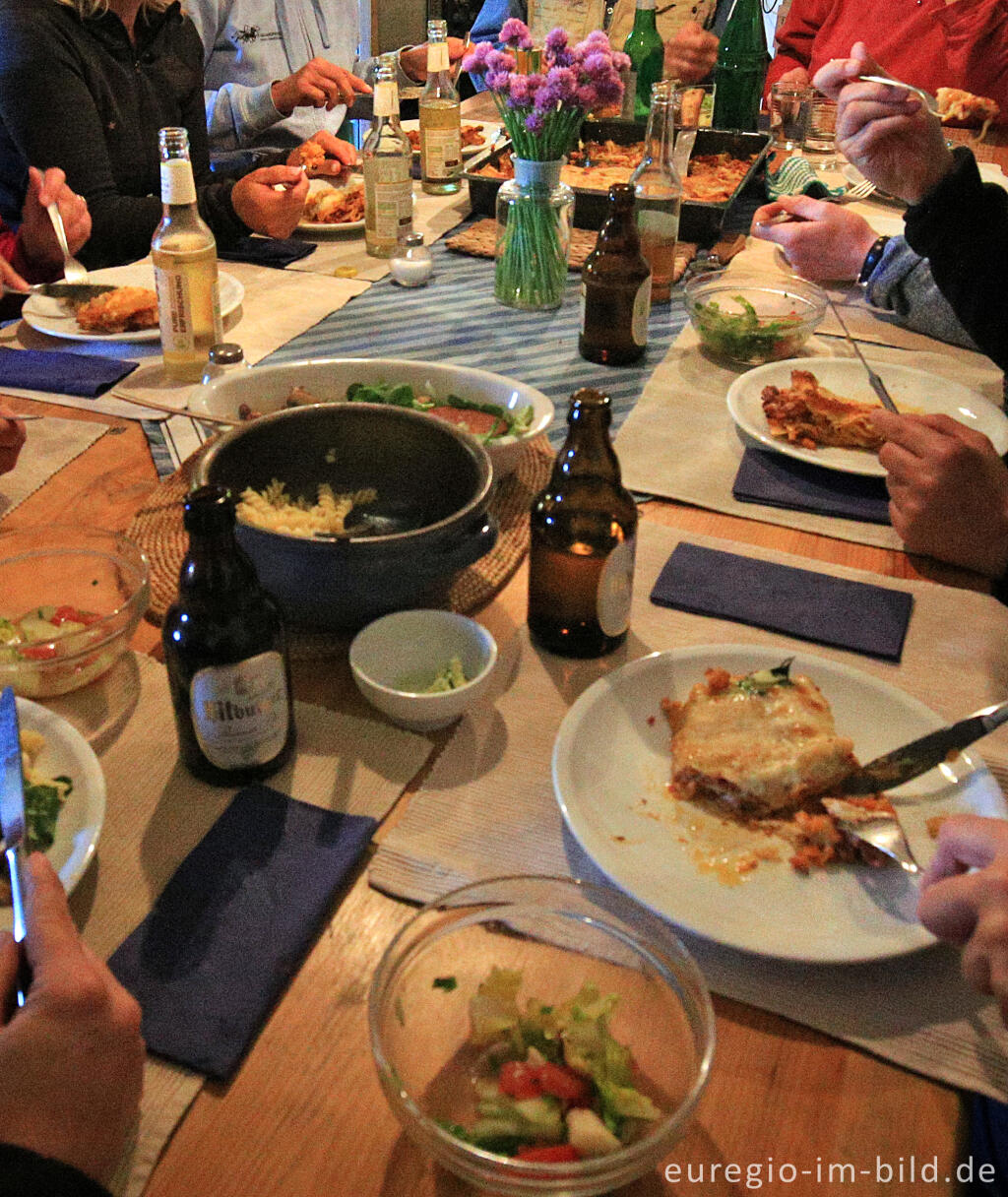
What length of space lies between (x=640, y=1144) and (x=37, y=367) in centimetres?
141

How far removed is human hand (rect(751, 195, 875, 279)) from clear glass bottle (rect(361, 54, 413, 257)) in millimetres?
735

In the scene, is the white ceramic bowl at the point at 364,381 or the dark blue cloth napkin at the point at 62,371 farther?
the dark blue cloth napkin at the point at 62,371

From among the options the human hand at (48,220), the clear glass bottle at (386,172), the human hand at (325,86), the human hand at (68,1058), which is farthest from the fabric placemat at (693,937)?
the human hand at (325,86)

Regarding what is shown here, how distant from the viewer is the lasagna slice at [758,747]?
30.8 inches

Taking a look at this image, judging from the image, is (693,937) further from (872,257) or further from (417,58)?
Result: (417,58)

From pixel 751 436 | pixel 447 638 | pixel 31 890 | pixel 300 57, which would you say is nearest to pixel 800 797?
pixel 447 638

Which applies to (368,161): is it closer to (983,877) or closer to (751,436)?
(751,436)

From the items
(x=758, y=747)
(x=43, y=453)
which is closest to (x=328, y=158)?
(x=43, y=453)

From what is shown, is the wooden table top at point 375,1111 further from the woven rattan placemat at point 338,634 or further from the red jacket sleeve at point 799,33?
the red jacket sleeve at point 799,33

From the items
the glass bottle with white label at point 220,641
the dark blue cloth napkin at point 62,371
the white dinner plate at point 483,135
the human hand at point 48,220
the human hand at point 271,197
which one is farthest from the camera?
the white dinner plate at point 483,135

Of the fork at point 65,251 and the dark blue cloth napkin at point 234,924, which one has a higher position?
the fork at point 65,251

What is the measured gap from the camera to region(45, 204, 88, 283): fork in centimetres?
177

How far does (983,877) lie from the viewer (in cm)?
62

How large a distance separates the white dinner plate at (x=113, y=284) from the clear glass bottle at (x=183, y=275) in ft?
0.37
